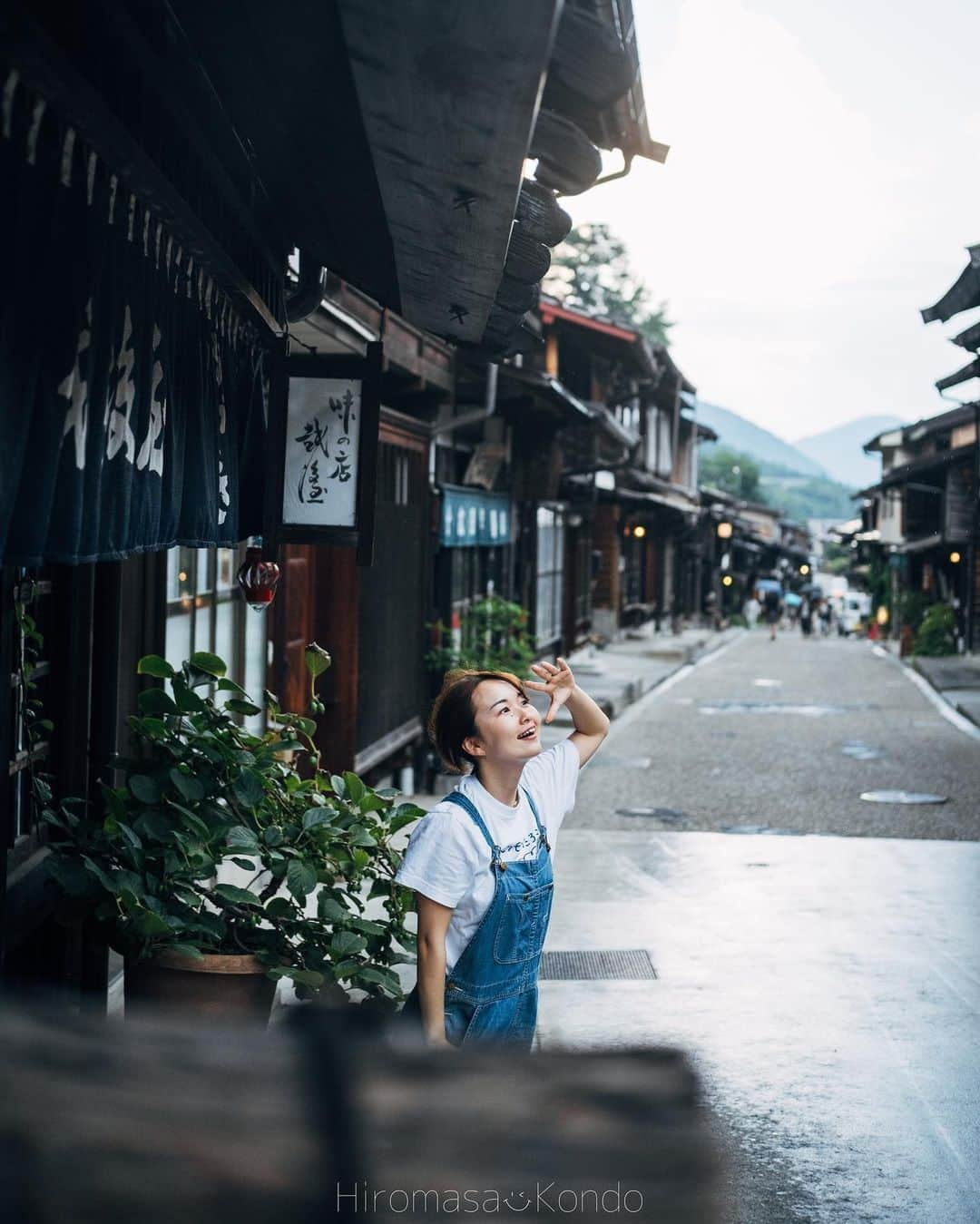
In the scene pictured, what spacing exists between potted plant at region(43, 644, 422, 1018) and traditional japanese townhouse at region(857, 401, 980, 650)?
2640 cm

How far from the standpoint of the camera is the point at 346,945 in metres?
5.15

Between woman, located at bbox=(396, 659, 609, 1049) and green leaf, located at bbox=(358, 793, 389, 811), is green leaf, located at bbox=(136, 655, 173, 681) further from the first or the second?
woman, located at bbox=(396, 659, 609, 1049)

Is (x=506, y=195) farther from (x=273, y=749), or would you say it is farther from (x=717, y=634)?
(x=717, y=634)

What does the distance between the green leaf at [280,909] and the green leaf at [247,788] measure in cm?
37

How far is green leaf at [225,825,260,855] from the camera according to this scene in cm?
498

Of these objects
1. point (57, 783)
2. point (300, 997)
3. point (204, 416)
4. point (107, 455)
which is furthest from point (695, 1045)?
point (107, 455)

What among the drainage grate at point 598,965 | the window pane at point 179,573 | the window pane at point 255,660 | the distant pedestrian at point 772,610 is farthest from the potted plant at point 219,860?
the distant pedestrian at point 772,610

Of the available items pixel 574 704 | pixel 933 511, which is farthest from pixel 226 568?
pixel 933 511

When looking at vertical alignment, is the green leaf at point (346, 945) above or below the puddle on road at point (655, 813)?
above

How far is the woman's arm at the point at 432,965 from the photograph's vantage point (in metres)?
3.81

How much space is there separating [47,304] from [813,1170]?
162 inches

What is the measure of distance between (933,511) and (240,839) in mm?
47166

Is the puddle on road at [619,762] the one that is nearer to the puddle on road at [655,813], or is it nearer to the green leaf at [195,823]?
the puddle on road at [655,813]

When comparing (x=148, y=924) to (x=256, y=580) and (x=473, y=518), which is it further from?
(x=473, y=518)
